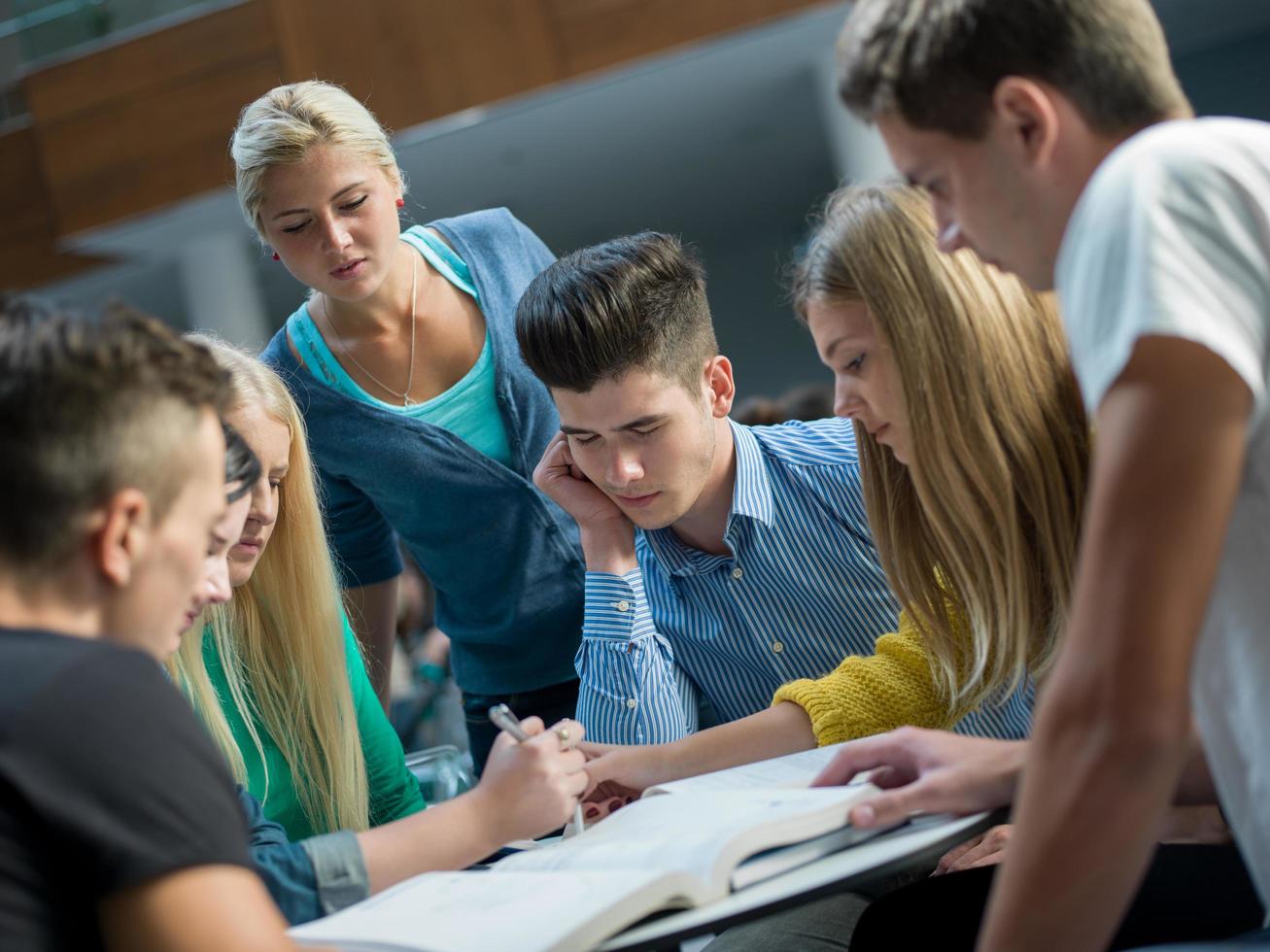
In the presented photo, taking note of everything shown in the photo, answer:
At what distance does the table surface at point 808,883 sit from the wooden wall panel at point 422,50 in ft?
18.8

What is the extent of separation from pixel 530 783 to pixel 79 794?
22.0 inches

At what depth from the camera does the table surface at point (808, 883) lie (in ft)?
3.02

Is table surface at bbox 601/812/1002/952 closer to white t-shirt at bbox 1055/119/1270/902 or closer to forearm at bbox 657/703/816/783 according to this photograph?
white t-shirt at bbox 1055/119/1270/902

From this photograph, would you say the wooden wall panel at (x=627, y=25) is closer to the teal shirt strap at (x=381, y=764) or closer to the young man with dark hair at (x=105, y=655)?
the teal shirt strap at (x=381, y=764)

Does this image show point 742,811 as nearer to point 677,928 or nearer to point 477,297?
point 677,928

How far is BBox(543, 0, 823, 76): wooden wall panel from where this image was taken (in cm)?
615

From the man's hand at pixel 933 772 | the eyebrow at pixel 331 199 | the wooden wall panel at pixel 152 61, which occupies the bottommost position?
the man's hand at pixel 933 772

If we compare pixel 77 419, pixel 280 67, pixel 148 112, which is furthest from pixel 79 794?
pixel 148 112

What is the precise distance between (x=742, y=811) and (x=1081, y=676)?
41cm

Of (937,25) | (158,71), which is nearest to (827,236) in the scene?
(937,25)

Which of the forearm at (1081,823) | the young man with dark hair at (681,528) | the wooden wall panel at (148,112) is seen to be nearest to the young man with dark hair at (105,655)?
the forearm at (1081,823)

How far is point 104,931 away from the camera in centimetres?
83

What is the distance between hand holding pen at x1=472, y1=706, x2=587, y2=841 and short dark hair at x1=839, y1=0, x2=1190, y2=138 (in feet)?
2.37

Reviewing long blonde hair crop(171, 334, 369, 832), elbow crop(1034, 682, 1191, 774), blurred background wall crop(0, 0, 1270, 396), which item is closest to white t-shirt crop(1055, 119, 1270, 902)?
elbow crop(1034, 682, 1191, 774)
